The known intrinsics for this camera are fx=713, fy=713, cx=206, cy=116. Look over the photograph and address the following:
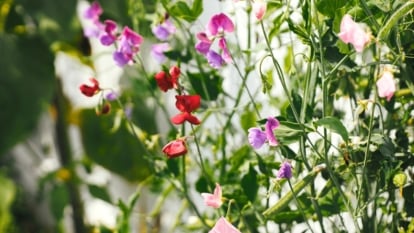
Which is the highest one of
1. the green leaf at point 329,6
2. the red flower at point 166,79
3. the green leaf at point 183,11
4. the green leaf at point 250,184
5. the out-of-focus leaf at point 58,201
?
the green leaf at point 183,11

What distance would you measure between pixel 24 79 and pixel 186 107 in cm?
123

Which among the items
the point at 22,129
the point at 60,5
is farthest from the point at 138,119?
the point at 22,129

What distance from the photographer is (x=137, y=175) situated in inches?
73.0

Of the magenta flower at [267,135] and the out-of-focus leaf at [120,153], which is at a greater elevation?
the magenta flower at [267,135]

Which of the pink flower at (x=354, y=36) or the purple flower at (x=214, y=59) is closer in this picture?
the pink flower at (x=354, y=36)

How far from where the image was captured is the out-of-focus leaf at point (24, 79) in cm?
177

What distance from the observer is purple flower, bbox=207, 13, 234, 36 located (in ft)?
2.24

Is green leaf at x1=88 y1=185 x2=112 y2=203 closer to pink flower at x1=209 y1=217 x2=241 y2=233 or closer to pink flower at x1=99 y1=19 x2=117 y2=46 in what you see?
pink flower at x1=99 y1=19 x2=117 y2=46

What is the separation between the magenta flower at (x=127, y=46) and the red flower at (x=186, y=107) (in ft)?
0.50

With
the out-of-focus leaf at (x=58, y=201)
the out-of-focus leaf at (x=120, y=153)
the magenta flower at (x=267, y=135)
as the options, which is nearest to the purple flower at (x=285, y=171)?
the magenta flower at (x=267, y=135)

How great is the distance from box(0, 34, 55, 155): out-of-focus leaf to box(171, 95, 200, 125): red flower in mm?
1191

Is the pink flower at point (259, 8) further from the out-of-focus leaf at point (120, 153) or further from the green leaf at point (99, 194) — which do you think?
the out-of-focus leaf at point (120, 153)

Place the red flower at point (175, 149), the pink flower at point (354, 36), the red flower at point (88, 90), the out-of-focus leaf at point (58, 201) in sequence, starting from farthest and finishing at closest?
the out-of-focus leaf at point (58, 201) → the red flower at point (88, 90) → the red flower at point (175, 149) → the pink flower at point (354, 36)

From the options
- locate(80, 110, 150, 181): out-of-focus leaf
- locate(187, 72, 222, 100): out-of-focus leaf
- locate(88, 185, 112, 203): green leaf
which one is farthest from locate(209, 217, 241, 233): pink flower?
locate(80, 110, 150, 181): out-of-focus leaf
